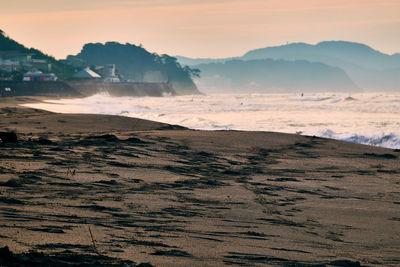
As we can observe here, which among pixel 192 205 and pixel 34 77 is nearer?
pixel 192 205

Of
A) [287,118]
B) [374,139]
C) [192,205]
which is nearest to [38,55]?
[287,118]

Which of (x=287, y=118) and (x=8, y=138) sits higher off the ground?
(x=287, y=118)

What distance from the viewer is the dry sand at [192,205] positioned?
451cm

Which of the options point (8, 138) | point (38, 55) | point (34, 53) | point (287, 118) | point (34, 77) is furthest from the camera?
point (34, 53)

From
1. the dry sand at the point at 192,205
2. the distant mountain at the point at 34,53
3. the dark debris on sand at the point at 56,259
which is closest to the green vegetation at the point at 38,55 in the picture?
the distant mountain at the point at 34,53

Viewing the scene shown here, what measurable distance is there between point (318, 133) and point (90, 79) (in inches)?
3880

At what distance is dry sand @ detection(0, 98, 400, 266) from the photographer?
451cm

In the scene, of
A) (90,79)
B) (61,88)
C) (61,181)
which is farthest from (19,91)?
(61,181)

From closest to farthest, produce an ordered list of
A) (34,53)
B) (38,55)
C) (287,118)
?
(287,118) → (38,55) → (34,53)

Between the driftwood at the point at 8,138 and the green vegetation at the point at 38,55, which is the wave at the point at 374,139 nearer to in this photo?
the driftwood at the point at 8,138

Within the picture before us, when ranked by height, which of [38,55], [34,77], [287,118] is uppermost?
[38,55]

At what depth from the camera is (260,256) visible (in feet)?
14.9

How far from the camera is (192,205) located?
22.0ft

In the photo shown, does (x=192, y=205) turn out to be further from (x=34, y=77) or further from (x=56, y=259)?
(x=34, y=77)
